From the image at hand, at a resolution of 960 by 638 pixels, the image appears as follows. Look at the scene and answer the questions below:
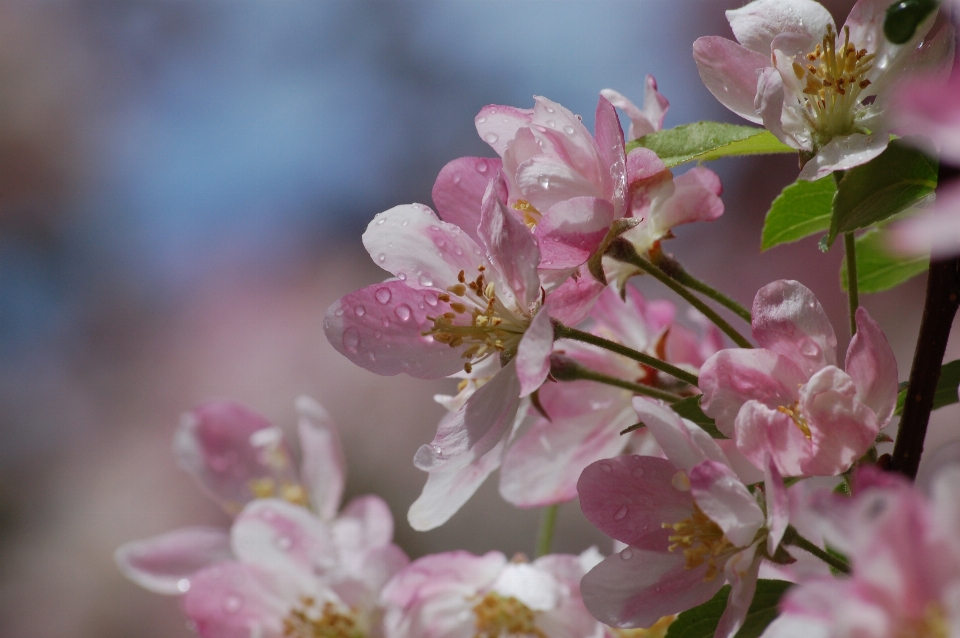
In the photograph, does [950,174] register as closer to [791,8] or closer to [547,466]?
[791,8]

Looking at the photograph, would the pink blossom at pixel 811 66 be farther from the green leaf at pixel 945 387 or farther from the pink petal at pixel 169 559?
the pink petal at pixel 169 559

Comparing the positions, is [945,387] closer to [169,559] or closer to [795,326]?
[795,326]

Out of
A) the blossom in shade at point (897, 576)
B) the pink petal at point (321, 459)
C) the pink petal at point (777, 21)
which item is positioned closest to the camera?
the blossom in shade at point (897, 576)

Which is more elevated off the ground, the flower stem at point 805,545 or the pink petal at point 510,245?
the pink petal at point 510,245

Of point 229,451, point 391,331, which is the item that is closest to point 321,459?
point 229,451

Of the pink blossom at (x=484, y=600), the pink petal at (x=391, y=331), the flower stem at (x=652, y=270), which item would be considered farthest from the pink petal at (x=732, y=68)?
the pink blossom at (x=484, y=600)

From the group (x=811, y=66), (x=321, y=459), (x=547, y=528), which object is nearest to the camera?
(x=811, y=66)
